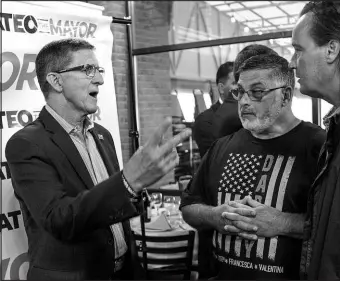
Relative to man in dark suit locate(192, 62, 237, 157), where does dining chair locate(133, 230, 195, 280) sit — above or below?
below

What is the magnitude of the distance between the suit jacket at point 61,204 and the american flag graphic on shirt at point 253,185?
481 mm

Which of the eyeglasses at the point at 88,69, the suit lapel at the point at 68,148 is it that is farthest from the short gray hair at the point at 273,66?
the suit lapel at the point at 68,148

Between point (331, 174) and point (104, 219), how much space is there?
2.42ft

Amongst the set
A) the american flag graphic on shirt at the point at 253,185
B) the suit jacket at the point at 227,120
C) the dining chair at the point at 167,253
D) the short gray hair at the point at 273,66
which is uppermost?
the short gray hair at the point at 273,66

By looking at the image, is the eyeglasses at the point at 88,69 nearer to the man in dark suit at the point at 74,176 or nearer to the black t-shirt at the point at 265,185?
the man in dark suit at the point at 74,176

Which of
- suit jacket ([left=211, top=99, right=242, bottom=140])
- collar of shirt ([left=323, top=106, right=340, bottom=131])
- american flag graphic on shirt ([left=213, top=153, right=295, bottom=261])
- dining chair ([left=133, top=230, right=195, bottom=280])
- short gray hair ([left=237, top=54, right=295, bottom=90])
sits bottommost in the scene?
dining chair ([left=133, top=230, right=195, bottom=280])

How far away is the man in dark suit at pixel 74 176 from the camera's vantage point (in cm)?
130

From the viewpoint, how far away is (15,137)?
1.60m

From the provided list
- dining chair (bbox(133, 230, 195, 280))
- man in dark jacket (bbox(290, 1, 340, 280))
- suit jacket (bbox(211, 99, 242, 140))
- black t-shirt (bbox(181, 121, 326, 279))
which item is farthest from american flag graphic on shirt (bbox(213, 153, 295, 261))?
dining chair (bbox(133, 230, 195, 280))

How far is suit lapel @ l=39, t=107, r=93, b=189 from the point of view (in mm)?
1671

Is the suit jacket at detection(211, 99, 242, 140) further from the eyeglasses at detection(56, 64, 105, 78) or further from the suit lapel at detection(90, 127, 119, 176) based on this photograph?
the eyeglasses at detection(56, 64, 105, 78)

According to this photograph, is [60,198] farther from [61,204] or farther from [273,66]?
[273,66]

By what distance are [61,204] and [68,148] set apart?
34cm

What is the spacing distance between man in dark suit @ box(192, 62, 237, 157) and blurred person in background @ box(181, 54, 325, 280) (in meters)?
1.27
